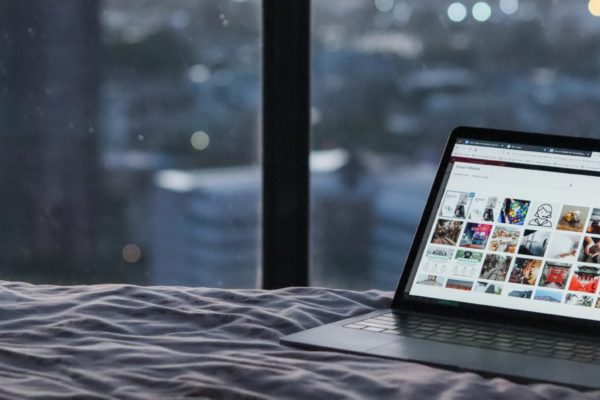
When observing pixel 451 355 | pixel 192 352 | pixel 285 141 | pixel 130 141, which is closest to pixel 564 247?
pixel 451 355

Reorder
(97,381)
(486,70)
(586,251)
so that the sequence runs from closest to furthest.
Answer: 1. (97,381)
2. (586,251)
3. (486,70)

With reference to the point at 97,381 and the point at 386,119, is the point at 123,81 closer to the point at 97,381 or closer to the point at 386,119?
the point at 386,119

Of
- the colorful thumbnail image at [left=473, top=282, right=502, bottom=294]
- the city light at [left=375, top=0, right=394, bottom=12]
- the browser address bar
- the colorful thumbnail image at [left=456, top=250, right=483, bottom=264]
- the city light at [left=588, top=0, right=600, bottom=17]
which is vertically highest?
the city light at [left=375, top=0, right=394, bottom=12]

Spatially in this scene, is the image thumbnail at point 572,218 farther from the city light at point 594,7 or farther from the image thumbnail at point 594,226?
the city light at point 594,7

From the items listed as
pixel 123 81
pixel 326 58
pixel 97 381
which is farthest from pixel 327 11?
pixel 97 381

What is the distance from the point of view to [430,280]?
1488 mm

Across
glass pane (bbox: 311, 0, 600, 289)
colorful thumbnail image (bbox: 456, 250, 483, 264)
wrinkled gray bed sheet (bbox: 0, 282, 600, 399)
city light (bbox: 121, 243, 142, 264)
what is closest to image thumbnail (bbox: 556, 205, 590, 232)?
colorful thumbnail image (bbox: 456, 250, 483, 264)

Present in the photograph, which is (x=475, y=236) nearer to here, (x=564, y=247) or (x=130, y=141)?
(x=564, y=247)

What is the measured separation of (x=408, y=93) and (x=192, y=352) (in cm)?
187

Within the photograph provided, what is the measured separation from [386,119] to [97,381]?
79.3 inches

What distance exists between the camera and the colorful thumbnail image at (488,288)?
144 cm

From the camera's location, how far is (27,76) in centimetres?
292

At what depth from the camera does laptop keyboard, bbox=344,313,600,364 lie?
48.7 inches

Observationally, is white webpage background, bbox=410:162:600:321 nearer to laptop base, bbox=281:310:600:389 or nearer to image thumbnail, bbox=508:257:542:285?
image thumbnail, bbox=508:257:542:285
